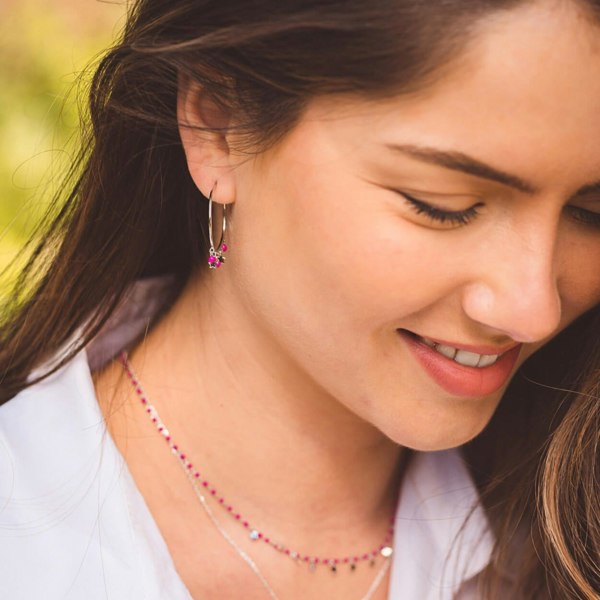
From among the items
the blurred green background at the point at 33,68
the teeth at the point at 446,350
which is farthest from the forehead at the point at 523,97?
the blurred green background at the point at 33,68

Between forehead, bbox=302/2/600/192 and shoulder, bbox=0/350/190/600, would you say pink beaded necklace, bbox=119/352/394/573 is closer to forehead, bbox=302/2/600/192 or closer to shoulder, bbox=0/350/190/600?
shoulder, bbox=0/350/190/600

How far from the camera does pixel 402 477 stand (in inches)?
95.5

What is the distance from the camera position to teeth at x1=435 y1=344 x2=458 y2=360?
193 cm

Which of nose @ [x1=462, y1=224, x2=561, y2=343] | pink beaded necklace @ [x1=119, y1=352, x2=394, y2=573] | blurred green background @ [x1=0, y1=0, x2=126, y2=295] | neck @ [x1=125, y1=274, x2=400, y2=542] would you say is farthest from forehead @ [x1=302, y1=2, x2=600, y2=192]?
blurred green background @ [x1=0, y1=0, x2=126, y2=295]

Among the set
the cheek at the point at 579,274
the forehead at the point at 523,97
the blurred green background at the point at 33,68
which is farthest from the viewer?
the blurred green background at the point at 33,68

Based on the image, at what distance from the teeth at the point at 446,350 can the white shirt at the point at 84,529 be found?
0.52 meters

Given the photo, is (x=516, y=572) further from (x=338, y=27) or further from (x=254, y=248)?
(x=338, y=27)

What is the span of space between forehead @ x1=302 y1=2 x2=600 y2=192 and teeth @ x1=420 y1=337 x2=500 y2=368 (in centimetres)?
34

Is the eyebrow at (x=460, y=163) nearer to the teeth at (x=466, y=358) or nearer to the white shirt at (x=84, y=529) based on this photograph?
the teeth at (x=466, y=358)

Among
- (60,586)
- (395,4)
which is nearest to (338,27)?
(395,4)

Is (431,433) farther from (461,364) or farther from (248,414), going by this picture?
(248,414)

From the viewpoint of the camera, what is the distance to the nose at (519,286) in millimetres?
1768

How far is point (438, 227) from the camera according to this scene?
5.82 ft

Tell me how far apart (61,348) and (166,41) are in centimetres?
61
